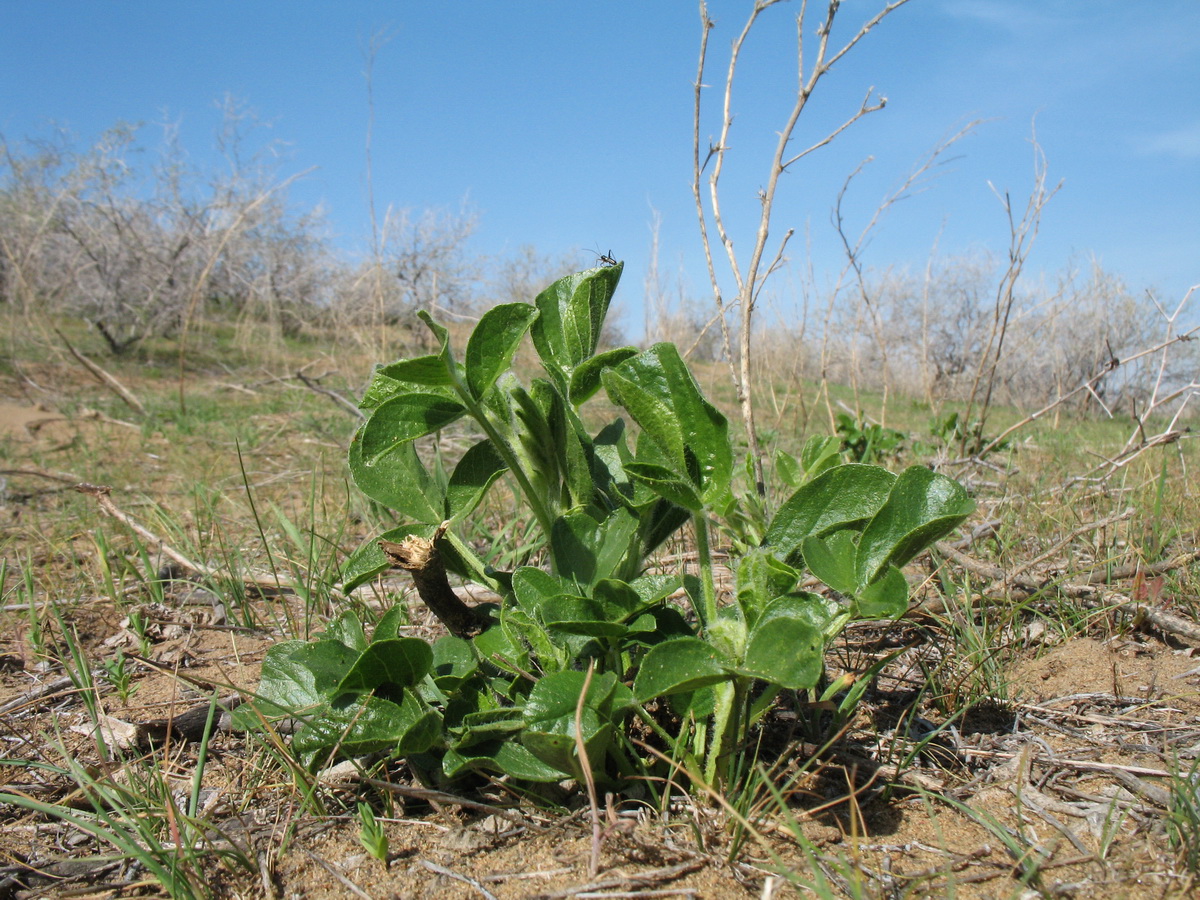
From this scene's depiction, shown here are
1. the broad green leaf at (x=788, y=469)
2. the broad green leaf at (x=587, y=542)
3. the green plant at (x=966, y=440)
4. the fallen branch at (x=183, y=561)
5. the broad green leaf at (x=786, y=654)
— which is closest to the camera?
the broad green leaf at (x=786, y=654)

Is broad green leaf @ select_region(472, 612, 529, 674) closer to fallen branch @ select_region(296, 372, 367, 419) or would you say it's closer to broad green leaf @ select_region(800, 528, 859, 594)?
broad green leaf @ select_region(800, 528, 859, 594)

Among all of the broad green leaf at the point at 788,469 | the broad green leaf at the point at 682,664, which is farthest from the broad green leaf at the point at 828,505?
the broad green leaf at the point at 788,469

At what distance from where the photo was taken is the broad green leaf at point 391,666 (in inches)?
35.9

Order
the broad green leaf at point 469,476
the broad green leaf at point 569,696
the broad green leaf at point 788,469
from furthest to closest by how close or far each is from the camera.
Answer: the broad green leaf at point 788,469 → the broad green leaf at point 469,476 → the broad green leaf at point 569,696

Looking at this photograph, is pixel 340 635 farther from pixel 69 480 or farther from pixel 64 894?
pixel 69 480

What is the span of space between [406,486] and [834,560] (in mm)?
570

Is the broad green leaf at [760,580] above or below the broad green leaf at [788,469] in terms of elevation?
below

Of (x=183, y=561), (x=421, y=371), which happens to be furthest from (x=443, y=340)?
(x=183, y=561)

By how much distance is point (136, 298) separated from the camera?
995 cm

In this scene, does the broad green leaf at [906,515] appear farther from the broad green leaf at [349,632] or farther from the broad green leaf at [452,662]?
the broad green leaf at [349,632]

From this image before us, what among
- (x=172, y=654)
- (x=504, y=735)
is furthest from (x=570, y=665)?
(x=172, y=654)

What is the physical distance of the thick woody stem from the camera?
979mm

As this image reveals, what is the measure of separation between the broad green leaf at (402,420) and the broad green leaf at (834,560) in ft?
1.40

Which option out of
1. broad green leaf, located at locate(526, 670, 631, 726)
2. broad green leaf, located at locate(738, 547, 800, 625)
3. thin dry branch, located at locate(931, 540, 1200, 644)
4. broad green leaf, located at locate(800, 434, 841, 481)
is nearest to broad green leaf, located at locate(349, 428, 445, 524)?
broad green leaf, located at locate(526, 670, 631, 726)
